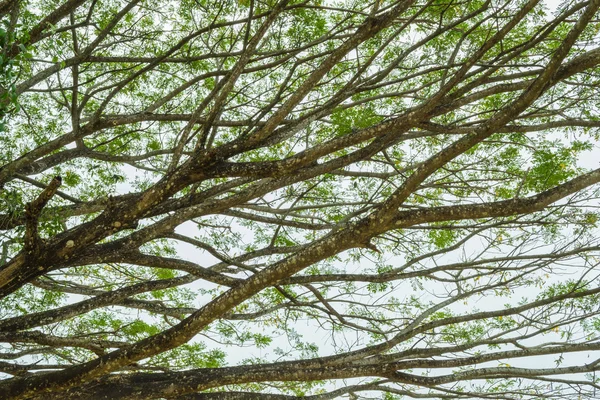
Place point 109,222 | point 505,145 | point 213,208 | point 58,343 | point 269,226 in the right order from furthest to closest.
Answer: point 269,226, point 505,145, point 58,343, point 213,208, point 109,222

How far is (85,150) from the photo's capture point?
4.18 meters

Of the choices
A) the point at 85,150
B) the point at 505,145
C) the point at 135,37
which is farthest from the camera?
the point at 505,145

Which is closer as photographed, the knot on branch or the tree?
the knot on branch

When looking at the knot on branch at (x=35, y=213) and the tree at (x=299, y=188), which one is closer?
the knot on branch at (x=35, y=213)

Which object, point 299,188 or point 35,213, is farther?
point 299,188

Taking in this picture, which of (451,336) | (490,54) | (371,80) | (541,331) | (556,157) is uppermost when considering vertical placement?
(490,54)

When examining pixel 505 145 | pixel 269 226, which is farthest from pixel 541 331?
pixel 269 226

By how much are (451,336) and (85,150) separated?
134 inches

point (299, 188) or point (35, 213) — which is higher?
point (299, 188)

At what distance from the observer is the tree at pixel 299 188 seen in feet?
10.3

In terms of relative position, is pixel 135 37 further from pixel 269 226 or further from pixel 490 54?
pixel 490 54

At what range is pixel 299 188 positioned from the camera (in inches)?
205

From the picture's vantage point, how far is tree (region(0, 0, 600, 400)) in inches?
123

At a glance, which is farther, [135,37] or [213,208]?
[135,37]
